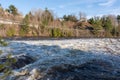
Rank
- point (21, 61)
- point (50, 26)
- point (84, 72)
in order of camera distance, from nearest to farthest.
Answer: point (84, 72) < point (21, 61) < point (50, 26)

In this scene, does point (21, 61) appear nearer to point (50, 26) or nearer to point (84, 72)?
point (84, 72)

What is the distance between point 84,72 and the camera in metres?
12.9

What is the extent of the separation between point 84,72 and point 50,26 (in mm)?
→ 56349

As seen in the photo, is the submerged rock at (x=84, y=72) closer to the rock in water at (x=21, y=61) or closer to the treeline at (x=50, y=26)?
the rock in water at (x=21, y=61)

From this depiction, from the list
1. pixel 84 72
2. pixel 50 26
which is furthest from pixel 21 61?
pixel 50 26

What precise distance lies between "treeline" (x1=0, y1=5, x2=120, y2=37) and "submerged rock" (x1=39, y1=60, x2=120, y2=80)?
42845mm

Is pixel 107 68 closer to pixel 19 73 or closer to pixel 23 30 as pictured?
pixel 19 73

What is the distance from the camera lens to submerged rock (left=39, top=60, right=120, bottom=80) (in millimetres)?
11930

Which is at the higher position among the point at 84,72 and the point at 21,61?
the point at 21,61

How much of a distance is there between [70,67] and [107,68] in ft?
5.66

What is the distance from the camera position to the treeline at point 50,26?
61.0m

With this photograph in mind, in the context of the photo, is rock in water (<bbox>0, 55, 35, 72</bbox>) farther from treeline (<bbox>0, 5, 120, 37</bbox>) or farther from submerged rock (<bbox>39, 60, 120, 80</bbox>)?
treeline (<bbox>0, 5, 120, 37</bbox>)

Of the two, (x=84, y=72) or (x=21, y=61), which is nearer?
(x=84, y=72)

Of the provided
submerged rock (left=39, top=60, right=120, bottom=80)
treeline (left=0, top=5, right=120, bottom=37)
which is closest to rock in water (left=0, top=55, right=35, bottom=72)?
submerged rock (left=39, top=60, right=120, bottom=80)
